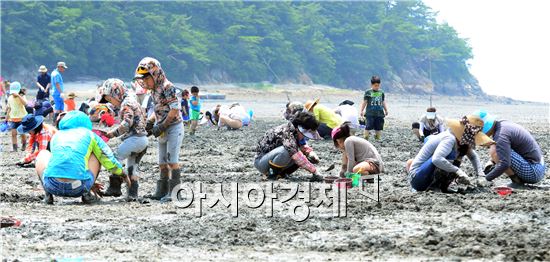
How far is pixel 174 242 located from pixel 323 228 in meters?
1.39

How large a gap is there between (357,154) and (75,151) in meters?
3.83

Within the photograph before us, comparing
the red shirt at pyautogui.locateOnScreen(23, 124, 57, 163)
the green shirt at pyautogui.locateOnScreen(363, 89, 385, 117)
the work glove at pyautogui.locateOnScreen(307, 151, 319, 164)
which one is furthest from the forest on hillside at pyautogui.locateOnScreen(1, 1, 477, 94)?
the work glove at pyautogui.locateOnScreen(307, 151, 319, 164)

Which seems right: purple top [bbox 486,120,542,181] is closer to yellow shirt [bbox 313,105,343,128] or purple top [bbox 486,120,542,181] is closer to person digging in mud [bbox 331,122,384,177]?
person digging in mud [bbox 331,122,384,177]

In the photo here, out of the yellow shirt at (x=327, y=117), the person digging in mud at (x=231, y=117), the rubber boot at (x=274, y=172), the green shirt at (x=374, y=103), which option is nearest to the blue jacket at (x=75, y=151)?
the rubber boot at (x=274, y=172)

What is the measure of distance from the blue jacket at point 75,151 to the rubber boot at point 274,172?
2731 mm

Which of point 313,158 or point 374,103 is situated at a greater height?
point 374,103

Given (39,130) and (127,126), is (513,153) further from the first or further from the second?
(39,130)

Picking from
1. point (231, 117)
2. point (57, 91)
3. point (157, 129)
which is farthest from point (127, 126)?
point (231, 117)

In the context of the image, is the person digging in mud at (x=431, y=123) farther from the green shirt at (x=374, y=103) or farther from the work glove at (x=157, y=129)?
the work glove at (x=157, y=129)

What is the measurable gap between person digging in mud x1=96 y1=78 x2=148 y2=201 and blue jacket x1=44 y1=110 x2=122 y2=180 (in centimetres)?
32

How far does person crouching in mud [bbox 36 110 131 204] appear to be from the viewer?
32.1 feet

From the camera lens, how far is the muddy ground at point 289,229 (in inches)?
294

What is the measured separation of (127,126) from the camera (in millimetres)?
10445

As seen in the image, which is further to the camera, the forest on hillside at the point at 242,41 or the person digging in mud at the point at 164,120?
the forest on hillside at the point at 242,41
